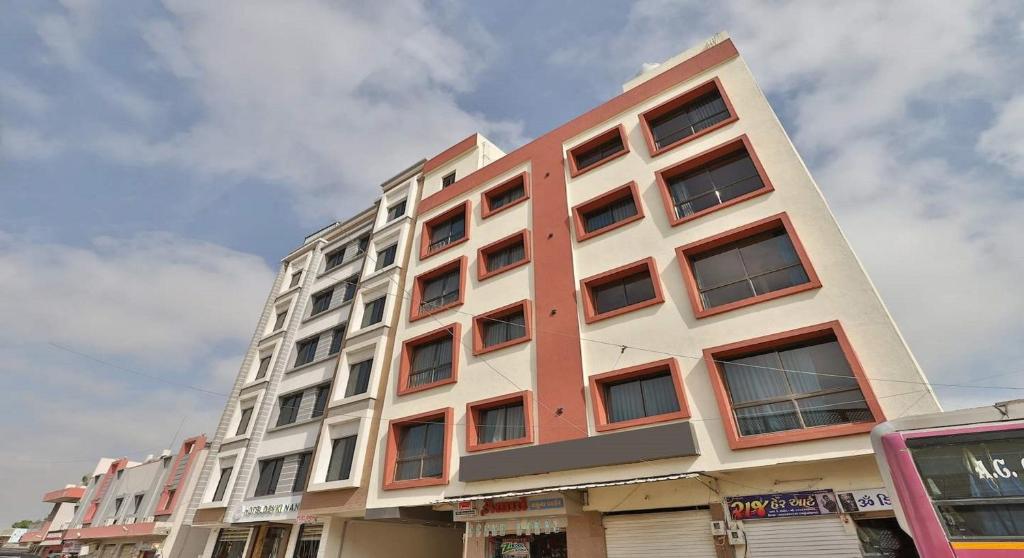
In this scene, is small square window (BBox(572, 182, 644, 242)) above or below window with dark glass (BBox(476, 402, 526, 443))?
above

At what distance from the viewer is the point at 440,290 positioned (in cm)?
2188

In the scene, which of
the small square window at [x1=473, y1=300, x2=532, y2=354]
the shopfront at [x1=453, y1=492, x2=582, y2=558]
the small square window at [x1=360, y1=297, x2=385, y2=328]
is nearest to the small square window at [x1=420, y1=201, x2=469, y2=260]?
the small square window at [x1=360, y1=297, x2=385, y2=328]

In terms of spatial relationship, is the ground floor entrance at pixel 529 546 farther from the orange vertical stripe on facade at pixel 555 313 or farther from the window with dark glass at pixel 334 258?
the window with dark glass at pixel 334 258

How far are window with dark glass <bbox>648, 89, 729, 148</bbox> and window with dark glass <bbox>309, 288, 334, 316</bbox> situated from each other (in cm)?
2077

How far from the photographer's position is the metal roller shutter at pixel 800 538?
10.1 m

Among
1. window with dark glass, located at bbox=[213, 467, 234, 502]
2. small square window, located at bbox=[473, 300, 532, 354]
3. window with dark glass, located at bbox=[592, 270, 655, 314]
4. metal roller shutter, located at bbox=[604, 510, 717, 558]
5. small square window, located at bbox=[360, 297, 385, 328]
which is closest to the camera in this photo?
metal roller shutter, located at bbox=[604, 510, 717, 558]

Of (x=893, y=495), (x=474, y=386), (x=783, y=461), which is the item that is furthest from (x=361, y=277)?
(x=893, y=495)

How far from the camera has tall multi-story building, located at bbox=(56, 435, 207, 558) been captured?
30297mm

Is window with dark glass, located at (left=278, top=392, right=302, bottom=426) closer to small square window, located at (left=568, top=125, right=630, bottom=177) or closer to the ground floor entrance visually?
the ground floor entrance

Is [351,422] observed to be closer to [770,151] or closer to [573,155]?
[573,155]

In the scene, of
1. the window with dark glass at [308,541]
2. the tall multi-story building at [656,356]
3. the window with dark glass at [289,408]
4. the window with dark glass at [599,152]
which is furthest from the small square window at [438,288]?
the window with dark glass at [308,541]

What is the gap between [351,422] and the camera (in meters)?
19.8

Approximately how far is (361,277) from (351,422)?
8575 millimetres

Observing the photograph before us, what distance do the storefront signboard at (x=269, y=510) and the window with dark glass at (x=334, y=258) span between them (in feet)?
46.0
